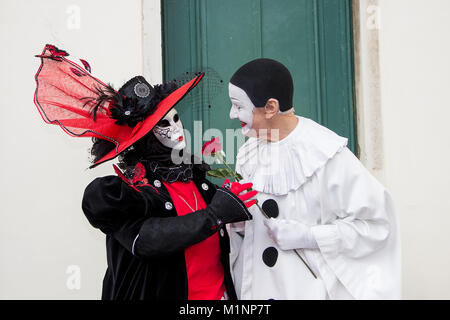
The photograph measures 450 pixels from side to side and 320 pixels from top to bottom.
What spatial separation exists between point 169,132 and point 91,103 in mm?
364

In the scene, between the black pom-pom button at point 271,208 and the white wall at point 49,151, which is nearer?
the black pom-pom button at point 271,208

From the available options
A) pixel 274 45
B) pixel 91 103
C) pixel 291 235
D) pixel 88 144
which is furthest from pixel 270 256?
pixel 274 45

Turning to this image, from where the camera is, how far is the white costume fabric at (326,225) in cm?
173

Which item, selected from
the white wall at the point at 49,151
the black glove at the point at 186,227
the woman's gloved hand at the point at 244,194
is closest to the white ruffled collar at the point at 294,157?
the woman's gloved hand at the point at 244,194

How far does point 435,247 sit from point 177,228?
192 cm

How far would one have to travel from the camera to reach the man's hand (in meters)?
1.74

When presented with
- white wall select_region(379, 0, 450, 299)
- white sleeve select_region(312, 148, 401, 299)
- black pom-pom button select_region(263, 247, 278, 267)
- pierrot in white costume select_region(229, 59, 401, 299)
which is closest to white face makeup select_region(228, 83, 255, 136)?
pierrot in white costume select_region(229, 59, 401, 299)

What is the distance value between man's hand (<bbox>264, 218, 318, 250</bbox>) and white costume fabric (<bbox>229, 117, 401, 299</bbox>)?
0.12ft

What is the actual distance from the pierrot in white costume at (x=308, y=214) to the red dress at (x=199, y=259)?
136 millimetres

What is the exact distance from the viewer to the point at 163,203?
5.79 ft

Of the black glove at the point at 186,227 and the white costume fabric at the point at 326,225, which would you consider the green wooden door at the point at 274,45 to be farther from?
the black glove at the point at 186,227
